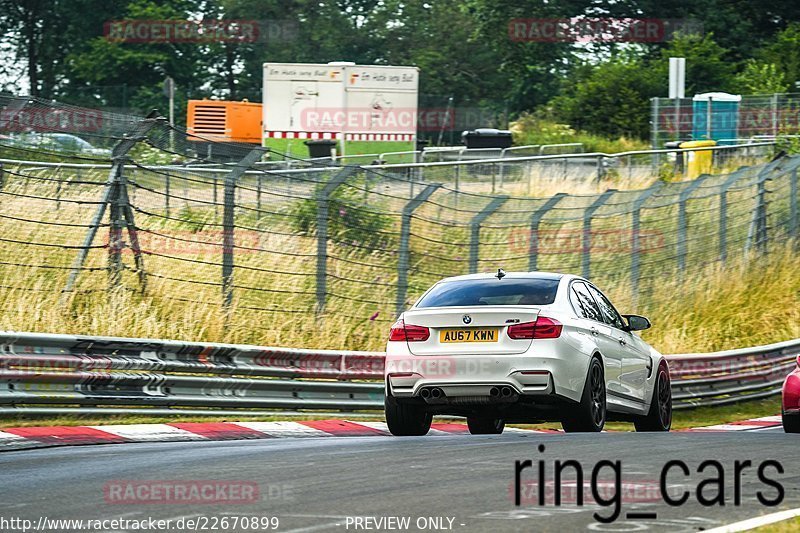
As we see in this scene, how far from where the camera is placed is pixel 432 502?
319 inches

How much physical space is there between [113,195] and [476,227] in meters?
5.20

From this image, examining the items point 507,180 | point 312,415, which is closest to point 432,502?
point 312,415

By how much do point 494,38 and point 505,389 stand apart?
62.2 m

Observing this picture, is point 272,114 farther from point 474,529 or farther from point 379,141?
point 474,529

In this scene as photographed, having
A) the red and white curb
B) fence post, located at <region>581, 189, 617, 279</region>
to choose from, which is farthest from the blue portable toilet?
the red and white curb

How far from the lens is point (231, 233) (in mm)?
16859

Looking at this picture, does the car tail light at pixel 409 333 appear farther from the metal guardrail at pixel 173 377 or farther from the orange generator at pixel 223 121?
the orange generator at pixel 223 121

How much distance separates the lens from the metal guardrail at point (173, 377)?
42.2 feet

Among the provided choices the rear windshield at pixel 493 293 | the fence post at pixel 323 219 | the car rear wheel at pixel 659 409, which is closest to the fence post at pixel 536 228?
the fence post at pixel 323 219

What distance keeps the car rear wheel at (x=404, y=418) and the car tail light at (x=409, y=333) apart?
0.55m

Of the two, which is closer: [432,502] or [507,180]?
[432,502]

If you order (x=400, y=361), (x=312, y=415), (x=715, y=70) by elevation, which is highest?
(x=715, y=70)

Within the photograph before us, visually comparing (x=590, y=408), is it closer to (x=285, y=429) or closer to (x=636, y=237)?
(x=285, y=429)

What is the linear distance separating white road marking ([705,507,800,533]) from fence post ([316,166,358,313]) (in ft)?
32.8
